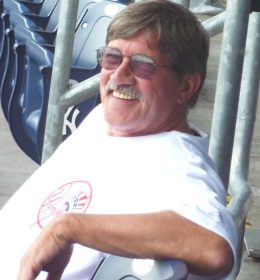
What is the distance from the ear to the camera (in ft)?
8.16

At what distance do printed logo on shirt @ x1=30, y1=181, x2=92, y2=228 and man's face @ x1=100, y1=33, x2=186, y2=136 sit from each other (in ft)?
0.60

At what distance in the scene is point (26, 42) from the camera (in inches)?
215

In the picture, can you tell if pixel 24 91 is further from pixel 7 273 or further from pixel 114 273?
pixel 114 273

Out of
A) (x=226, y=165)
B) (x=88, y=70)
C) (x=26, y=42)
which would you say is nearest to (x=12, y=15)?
(x=26, y=42)

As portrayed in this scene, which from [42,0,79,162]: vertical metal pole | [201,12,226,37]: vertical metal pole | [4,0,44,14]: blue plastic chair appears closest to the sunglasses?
[201,12,226,37]: vertical metal pole

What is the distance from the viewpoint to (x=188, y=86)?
2502 mm

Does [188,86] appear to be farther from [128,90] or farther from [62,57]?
[62,57]

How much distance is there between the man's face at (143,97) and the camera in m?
2.46

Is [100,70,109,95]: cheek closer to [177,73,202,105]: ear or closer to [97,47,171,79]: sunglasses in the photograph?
[97,47,171,79]: sunglasses

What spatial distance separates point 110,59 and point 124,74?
0.06m

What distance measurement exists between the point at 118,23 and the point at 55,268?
2.17ft

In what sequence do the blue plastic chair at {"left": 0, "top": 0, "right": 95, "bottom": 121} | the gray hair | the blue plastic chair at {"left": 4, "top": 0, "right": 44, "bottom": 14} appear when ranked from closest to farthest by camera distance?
1. the gray hair
2. the blue plastic chair at {"left": 0, "top": 0, "right": 95, "bottom": 121}
3. the blue plastic chair at {"left": 4, "top": 0, "right": 44, "bottom": 14}

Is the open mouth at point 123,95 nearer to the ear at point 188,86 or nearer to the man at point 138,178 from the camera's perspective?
the man at point 138,178

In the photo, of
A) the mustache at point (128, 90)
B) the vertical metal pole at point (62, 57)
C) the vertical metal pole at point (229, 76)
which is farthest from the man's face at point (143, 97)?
the vertical metal pole at point (62, 57)
